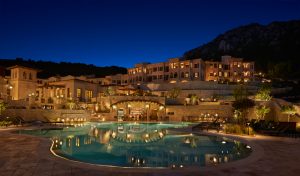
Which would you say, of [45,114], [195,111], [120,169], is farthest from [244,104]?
[45,114]

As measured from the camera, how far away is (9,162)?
9.32m

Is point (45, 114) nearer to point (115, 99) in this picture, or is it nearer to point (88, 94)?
point (115, 99)

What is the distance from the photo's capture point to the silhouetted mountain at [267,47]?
76.4 metres

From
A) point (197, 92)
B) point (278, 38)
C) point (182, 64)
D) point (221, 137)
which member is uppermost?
point (278, 38)

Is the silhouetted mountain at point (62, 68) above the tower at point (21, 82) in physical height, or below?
above

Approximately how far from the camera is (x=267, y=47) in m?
104

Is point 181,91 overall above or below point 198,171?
above

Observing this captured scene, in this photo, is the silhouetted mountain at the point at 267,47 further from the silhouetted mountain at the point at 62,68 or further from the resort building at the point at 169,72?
the silhouetted mountain at the point at 62,68

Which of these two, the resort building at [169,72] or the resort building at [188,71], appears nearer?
the resort building at [169,72]

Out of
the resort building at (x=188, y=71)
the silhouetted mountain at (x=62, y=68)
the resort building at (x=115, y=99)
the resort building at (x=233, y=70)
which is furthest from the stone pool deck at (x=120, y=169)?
the silhouetted mountain at (x=62, y=68)

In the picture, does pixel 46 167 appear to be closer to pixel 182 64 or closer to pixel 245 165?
pixel 245 165

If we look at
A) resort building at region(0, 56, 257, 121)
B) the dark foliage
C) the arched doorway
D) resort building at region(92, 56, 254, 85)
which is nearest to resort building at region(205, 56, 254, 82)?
resort building at region(92, 56, 254, 85)

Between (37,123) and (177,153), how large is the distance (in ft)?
68.6

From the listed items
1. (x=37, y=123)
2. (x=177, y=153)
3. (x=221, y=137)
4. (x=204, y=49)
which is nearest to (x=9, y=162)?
(x=177, y=153)
